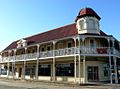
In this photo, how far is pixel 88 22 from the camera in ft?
97.1

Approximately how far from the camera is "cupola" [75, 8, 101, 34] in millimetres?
29422

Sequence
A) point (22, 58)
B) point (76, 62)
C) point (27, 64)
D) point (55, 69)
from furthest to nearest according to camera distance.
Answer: point (27, 64), point (22, 58), point (55, 69), point (76, 62)

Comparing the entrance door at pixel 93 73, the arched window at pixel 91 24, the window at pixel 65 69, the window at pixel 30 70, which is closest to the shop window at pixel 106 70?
the entrance door at pixel 93 73

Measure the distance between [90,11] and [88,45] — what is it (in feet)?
17.2

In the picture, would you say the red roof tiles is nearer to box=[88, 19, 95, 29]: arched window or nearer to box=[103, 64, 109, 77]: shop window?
box=[88, 19, 95, 29]: arched window

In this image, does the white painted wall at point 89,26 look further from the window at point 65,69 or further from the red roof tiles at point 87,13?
the window at point 65,69

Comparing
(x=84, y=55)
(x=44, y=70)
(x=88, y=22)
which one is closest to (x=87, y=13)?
(x=88, y=22)

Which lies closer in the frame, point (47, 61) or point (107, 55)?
point (107, 55)

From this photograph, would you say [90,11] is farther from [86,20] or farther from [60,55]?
[60,55]

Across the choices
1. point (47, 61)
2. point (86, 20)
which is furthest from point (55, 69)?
point (86, 20)

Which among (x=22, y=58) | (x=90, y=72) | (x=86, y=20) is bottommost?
(x=90, y=72)

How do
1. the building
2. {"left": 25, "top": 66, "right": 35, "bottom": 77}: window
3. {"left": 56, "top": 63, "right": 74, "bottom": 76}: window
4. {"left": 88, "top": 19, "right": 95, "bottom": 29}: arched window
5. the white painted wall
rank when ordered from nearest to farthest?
the building < the white painted wall < {"left": 88, "top": 19, "right": 95, "bottom": 29}: arched window < {"left": 56, "top": 63, "right": 74, "bottom": 76}: window < {"left": 25, "top": 66, "right": 35, "bottom": 77}: window

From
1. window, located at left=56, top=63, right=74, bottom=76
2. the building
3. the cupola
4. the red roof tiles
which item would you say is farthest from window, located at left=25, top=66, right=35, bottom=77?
the red roof tiles

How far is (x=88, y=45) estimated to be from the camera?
29344 millimetres
